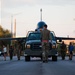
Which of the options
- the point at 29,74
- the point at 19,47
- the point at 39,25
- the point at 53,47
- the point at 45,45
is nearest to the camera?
the point at 29,74

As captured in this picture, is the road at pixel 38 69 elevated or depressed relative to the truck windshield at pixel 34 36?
depressed

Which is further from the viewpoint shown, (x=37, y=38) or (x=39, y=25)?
(x=39, y=25)

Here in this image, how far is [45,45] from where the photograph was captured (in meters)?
21.5

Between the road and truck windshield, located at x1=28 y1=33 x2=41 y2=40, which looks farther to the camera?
truck windshield, located at x1=28 y1=33 x2=41 y2=40

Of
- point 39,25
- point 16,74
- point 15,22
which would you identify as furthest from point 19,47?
point 15,22

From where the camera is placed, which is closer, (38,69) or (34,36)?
(38,69)

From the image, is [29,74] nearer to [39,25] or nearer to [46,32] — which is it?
[46,32]

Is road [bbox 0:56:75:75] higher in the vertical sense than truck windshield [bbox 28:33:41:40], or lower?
lower

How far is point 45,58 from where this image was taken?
21719 mm

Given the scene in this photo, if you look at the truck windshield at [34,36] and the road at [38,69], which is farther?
the truck windshield at [34,36]

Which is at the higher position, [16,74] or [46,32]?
[46,32]

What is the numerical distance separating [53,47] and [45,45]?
16.2ft

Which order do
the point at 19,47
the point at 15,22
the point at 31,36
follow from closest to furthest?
the point at 31,36, the point at 19,47, the point at 15,22

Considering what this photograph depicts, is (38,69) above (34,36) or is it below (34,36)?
below
